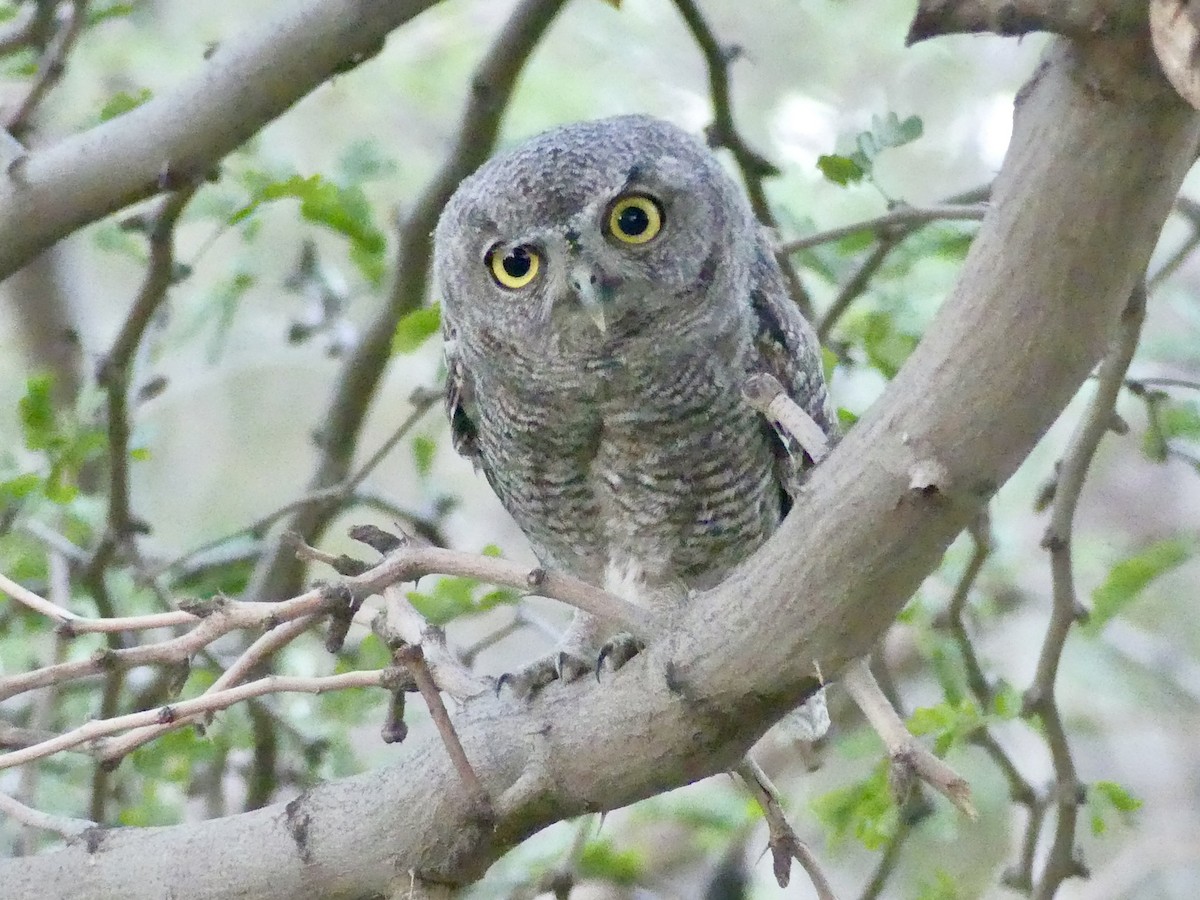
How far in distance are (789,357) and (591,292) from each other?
348 mm

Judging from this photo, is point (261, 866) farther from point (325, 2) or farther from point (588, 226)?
point (325, 2)

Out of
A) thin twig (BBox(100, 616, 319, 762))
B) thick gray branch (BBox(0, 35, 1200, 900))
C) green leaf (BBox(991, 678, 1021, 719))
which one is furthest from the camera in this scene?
green leaf (BBox(991, 678, 1021, 719))

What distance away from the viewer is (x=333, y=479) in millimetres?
2631

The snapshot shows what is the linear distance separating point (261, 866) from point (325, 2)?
3.72 feet

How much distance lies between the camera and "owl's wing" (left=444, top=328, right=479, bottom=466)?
2123mm

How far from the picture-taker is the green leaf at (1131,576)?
1.83 meters

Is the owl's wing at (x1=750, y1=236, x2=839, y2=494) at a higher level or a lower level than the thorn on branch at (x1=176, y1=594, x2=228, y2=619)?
higher

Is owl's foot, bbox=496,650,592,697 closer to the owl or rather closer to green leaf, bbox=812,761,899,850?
the owl

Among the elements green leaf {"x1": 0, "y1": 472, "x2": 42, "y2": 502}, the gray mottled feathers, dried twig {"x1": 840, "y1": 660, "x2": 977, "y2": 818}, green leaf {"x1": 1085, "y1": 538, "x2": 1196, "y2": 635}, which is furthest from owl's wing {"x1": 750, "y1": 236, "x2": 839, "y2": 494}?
green leaf {"x1": 0, "y1": 472, "x2": 42, "y2": 502}

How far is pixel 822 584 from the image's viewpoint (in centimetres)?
102

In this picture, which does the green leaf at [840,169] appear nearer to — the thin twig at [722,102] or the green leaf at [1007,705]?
the thin twig at [722,102]

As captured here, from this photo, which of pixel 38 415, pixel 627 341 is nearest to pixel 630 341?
pixel 627 341

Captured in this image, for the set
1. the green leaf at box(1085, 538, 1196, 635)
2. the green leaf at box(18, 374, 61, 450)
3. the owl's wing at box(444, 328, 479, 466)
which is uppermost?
the green leaf at box(18, 374, 61, 450)

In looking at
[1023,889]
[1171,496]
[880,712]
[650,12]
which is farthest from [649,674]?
[1171,496]
